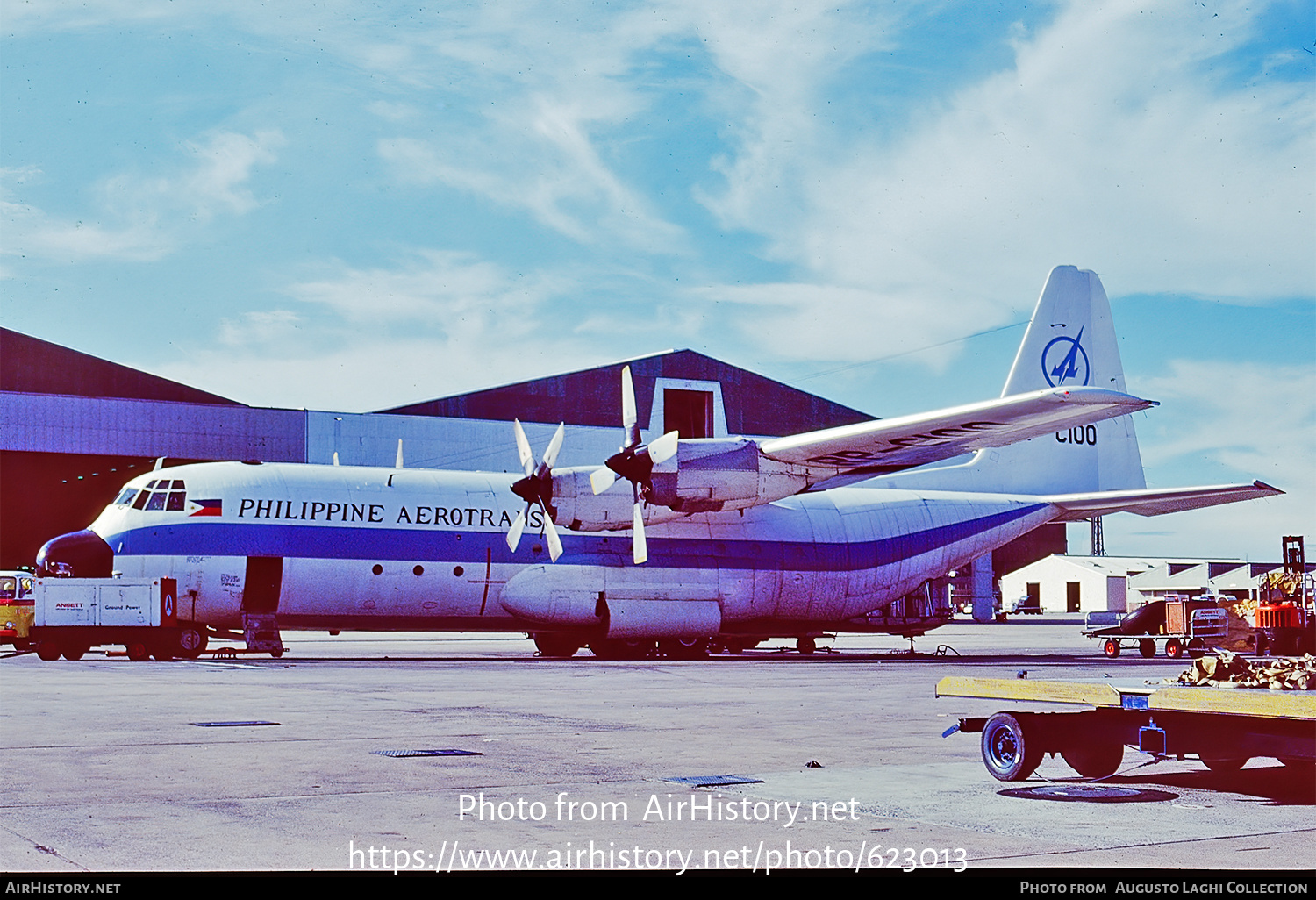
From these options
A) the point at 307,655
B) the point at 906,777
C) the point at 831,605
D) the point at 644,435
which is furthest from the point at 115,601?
the point at 644,435

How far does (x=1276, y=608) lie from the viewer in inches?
569

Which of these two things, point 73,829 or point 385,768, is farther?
point 385,768

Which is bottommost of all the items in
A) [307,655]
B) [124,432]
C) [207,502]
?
[307,655]

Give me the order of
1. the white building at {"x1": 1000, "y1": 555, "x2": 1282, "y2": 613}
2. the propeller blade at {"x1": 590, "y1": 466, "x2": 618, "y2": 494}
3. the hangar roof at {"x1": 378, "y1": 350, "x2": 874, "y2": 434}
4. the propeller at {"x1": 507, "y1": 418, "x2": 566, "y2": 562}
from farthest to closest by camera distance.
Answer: the white building at {"x1": 1000, "y1": 555, "x2": 1282, "y2": 613}, the hangar roof at {"x1": 378, "y1": 350, "x2": 874, "y2": 434}, the propeller at {"x1": 507, "y1": 418, "x2": 566, "y2": 562}, the propeller blade at {"x1": 590, "y1": 466, "x2": 618, "y2": 494}

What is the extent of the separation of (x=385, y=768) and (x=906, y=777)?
413 centimetres

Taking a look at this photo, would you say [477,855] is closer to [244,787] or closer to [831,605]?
[244,787]

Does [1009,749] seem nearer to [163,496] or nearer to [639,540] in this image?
[639,540]

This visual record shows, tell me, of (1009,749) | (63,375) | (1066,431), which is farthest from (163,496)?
(63,375)

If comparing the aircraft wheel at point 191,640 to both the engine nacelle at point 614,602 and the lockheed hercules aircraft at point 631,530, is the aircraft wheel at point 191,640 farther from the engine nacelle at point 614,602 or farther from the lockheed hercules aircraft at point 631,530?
the engine nacelle at point 614,602

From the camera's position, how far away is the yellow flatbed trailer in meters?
8.37

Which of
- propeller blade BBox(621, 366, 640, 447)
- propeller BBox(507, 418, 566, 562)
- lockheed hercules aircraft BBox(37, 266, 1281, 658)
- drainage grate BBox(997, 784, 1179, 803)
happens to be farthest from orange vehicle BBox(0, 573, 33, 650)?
drainage grate BBox(997, 784, 1179, 803)

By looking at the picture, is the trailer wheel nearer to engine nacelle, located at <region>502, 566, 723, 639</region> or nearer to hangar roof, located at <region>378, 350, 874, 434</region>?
engine nacelle, located at <region>502, 566, 723, 639</region>

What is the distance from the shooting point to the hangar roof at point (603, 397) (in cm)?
6056

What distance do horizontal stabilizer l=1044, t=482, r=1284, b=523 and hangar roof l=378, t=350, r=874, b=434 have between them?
28.3 meters
